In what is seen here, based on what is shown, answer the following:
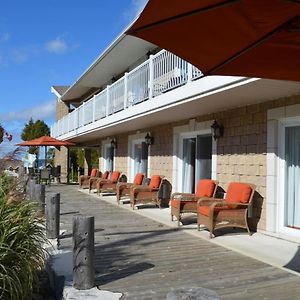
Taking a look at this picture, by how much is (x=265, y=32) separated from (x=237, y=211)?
5.41 metres

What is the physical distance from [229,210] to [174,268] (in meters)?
2.71

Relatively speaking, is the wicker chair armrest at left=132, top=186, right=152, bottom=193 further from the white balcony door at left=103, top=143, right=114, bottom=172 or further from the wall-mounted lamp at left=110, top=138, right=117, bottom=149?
the white balcony door at left=103, top=143, right=114, bottom=172

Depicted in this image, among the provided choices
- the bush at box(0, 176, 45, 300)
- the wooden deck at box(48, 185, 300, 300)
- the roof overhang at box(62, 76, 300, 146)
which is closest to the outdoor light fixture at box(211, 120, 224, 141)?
the roof overhang at box(62, 76, 300, 146)

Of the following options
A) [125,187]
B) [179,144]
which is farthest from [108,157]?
[179,144]

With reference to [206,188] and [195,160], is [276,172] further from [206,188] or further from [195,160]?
[195,160]

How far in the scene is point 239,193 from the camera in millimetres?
9242

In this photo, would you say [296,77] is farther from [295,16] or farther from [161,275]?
[161,275]

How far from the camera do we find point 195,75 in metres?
9.58

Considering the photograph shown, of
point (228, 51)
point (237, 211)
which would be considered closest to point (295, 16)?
point (228, 51)

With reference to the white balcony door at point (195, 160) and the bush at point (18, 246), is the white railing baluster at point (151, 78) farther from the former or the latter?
the bush at point (18, 246)

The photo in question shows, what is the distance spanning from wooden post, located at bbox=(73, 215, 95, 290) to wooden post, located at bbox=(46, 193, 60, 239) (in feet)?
9.31

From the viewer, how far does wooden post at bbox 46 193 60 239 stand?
8.01 meters

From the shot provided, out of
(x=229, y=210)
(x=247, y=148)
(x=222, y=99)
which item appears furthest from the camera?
(x=247, y=148)

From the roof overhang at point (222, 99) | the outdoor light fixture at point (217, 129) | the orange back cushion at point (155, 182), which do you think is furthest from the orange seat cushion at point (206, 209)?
the orange back cushion at point (155, 182)
